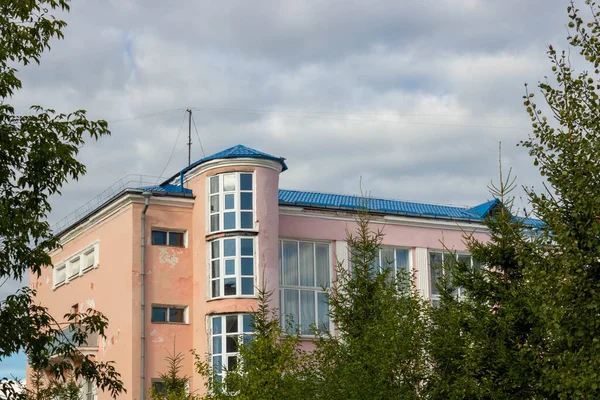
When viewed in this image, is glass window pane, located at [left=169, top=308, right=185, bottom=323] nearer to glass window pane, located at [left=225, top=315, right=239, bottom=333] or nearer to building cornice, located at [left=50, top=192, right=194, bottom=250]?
glass window pane, located at [left=225, top=315, right=239, bottom=333]

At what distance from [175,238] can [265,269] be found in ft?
15.1

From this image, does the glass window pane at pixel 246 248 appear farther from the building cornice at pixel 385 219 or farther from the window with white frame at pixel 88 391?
the window with white frame at pixel 88 391

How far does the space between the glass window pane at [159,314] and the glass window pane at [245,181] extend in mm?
5999

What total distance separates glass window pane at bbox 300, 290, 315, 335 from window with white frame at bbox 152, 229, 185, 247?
5557 mm

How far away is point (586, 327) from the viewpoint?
1638 centimetres

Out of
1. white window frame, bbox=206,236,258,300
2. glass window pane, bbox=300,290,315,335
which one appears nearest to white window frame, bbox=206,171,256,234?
white window frame, bbox=206,236,258,300

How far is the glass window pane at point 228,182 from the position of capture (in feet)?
140

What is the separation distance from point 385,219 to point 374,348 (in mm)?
21580

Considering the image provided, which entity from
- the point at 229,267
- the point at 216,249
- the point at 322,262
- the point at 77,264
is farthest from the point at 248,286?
the point at 77,264

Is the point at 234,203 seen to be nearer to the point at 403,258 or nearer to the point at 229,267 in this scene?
the point at 229,267

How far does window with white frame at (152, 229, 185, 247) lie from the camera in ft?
144

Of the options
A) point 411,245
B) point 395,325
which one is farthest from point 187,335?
point 395,325

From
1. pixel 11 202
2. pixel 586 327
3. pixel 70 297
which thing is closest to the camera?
pixel 586 327

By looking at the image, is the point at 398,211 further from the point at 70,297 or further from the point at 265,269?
the point at 70,297
